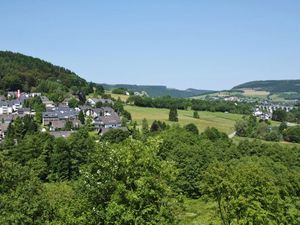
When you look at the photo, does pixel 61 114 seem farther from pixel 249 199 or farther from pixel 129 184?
pixel 129 184

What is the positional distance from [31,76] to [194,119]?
235 feet

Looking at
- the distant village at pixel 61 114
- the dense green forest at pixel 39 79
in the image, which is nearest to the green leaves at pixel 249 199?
the distant village at pixel 61 114

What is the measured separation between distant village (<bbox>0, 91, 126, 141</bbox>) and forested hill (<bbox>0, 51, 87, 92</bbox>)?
353 inches

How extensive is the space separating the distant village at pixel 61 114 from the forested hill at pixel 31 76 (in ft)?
29.4

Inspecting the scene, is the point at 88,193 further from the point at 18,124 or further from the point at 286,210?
the point at 18,124

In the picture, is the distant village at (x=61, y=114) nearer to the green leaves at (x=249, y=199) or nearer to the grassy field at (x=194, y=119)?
the grassy field at (x=194, y=119)

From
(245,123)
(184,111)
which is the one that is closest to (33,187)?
(245,123)

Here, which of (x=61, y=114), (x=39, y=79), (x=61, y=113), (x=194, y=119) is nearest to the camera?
(x=61, y=114)

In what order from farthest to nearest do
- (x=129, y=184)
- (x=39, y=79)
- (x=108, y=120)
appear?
(x=39, y=79), (x=108, y=120), (x=129, y=184)

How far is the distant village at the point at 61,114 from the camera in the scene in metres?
107

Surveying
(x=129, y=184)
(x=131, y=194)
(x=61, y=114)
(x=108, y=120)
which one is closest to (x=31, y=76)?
(x=61, y=114)

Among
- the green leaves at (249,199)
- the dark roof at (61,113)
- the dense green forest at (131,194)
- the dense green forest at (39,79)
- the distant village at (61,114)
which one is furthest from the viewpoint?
the dense green forest at (39,79)

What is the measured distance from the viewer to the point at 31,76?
166125 mm

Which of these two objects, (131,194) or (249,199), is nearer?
(131,194)
